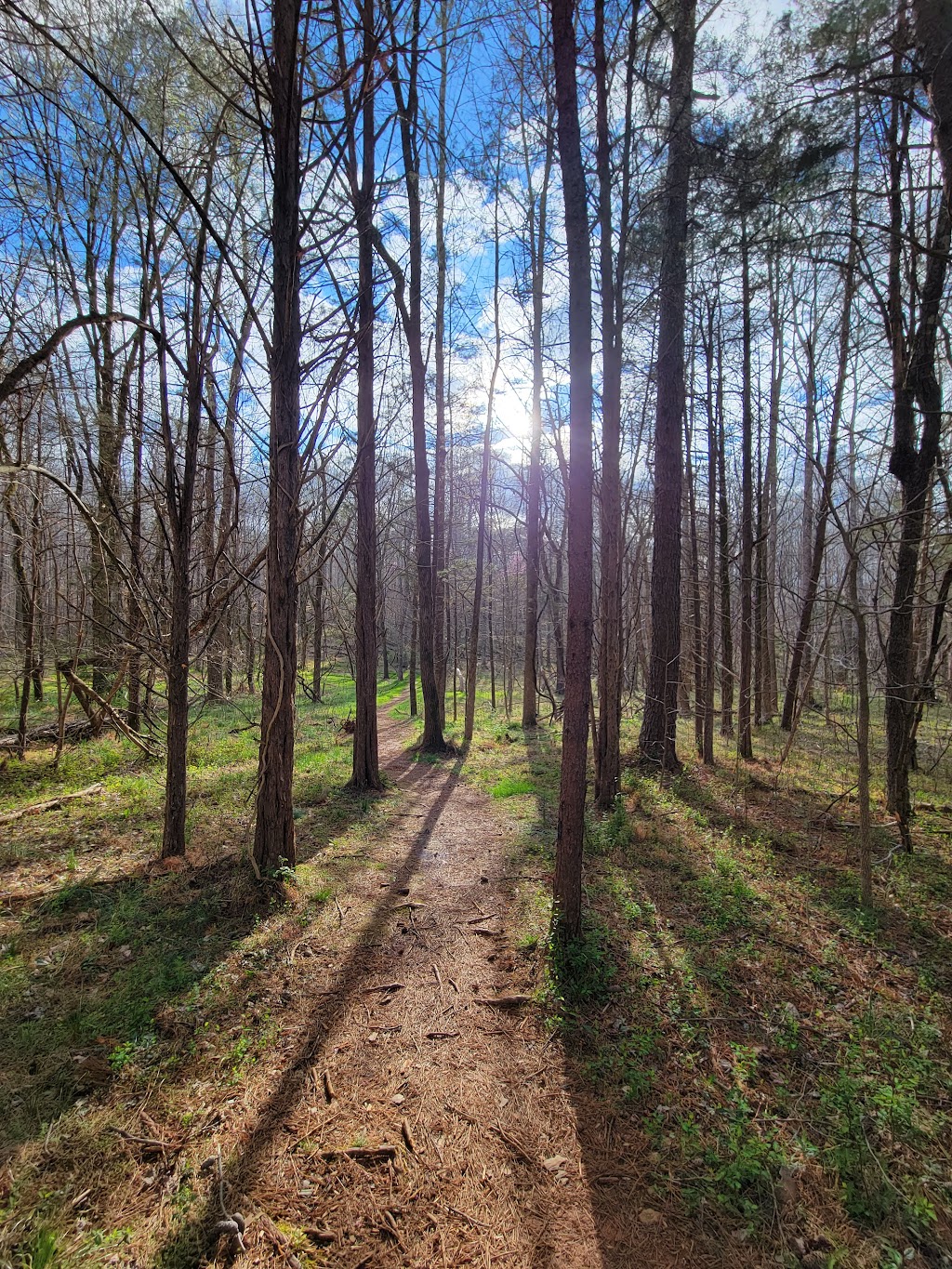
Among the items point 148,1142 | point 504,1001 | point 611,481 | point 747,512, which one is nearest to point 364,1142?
point 148,1142

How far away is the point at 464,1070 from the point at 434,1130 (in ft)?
1.23

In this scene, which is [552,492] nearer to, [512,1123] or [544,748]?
[544,748]

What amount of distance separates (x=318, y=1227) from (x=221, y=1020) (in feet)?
3.98

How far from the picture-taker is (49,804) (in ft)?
19.0

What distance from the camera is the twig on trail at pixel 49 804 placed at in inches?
209

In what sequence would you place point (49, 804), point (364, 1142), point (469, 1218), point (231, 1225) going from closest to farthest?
1. point (231, 1225)
2. point (469, 1218)
3. point (364, 1142)
4. point (49, 804)

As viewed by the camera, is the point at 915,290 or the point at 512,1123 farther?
the point at 915,290

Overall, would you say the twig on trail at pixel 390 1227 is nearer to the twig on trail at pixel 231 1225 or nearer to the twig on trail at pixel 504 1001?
the twig on trail at pixel 231 1225

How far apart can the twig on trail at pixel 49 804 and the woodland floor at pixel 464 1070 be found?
54.7 inches

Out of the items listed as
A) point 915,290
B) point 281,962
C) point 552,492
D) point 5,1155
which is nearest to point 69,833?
point 281,962

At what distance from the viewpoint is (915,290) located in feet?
18.2

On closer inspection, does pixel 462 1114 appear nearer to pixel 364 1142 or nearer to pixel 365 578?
pixel 364 1142

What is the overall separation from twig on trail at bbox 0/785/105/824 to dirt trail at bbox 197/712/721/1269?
4.02 meters

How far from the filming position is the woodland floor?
195 centimetres
